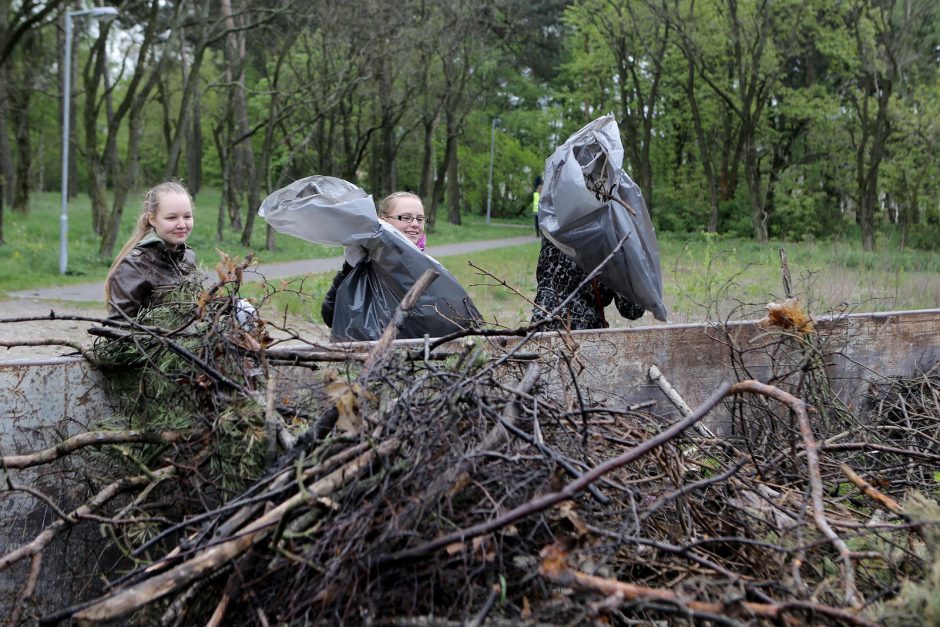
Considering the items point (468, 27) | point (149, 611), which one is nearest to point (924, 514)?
point (149, 611)

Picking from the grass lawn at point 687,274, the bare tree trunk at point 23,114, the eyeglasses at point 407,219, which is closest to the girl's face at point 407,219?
the eyeglasses at point 407,219

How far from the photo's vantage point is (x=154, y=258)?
4.45 metres

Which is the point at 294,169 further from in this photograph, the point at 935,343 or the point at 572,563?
the point at 572,563

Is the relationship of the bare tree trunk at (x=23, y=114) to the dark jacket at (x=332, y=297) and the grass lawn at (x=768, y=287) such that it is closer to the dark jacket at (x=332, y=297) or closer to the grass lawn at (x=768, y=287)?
the grass lawn at (x=768, y=287)

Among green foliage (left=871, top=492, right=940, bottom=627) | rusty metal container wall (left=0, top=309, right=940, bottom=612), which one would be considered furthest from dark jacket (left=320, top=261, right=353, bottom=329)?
green foliage (left=871, top=492, right=940, bottom=627)

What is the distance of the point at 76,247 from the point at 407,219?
55.2 ft

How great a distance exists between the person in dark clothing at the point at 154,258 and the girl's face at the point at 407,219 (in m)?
1.18

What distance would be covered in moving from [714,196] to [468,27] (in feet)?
35.3

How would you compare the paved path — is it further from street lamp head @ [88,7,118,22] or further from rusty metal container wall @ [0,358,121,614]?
street lamp head @ [88,7,118,22]

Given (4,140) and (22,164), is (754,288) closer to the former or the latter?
(4,140)

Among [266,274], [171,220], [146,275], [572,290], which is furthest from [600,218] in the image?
[266,274]

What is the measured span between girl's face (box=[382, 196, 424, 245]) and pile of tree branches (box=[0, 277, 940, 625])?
1.71 m

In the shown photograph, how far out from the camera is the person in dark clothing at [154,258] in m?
4.25

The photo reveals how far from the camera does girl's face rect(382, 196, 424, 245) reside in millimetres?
5238
